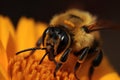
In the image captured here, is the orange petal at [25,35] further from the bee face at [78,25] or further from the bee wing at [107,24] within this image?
the bee wing at [107,24]

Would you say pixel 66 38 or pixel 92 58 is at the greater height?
pixel 66 38

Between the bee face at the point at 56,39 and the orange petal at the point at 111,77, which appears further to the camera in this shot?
the orange petal at the point at 111,77

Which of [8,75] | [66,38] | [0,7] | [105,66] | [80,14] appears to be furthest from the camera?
[0,7]

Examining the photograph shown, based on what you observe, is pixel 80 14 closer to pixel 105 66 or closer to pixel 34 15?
pixel 105 66

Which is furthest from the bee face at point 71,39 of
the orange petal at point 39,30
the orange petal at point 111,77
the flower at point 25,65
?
the orange petal at point 39,30

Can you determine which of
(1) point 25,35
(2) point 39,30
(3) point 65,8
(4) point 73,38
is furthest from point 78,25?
(3) point 65,8

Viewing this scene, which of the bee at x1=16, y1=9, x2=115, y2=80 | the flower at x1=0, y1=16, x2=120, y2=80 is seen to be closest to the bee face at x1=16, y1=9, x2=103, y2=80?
the bee at x1=16, y1=9, x2=115, y2=80

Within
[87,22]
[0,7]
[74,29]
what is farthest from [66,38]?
[0,7]

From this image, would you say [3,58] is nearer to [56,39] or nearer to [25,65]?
[25,65]

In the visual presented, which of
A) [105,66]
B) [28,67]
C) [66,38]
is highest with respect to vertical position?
[66,38]
